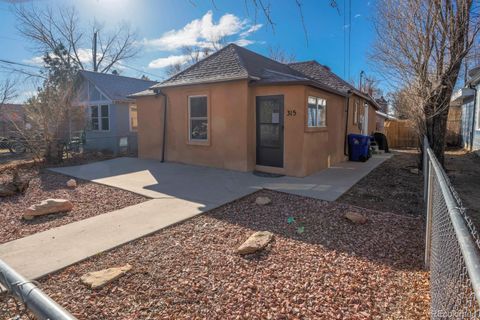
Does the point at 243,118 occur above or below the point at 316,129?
above

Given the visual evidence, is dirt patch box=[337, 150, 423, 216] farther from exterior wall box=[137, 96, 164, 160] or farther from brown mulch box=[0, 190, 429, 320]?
exterior wall box=[137, 96, 164, 160]

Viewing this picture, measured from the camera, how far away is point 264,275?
3078mm

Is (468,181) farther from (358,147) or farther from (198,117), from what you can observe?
(198,117)

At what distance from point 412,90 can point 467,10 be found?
2241mm

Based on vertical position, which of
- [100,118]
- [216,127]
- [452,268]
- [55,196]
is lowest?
[55,196]

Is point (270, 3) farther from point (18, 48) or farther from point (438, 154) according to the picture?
point (18, 48)

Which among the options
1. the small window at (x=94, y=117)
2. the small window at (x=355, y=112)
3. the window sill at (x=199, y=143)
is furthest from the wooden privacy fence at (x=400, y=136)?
the small window at (x=94, y=117)

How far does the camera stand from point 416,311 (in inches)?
98.7

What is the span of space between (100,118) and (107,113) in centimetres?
65

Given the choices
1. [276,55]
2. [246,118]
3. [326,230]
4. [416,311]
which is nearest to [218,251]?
[326,230]

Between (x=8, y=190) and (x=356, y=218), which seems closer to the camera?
(x=356, y=218)

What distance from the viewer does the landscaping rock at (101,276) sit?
2.90 meters

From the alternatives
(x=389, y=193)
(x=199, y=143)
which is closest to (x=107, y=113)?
(x=199, y=143)

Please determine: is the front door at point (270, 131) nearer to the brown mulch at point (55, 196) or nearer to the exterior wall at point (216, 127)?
the exterior wall at point (216, 127)
